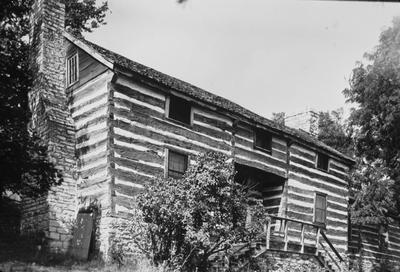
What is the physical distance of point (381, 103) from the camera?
25938 mm

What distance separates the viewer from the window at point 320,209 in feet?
75.0

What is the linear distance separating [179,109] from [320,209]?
372 inches

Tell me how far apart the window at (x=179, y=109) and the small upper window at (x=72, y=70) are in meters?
3.51

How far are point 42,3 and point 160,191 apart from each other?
934 centimetres

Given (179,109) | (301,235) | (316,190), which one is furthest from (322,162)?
(179,109)

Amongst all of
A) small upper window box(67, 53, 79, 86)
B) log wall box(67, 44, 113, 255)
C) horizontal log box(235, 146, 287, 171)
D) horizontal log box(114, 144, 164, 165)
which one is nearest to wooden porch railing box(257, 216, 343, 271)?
horizontal log box(235, 146, 287, 171)

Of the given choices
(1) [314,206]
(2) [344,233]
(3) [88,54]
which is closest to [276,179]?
(1) [314,206]

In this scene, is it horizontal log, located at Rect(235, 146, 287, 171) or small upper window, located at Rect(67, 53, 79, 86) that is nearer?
small upper window, located at Rect(67, 53, 79, 86)

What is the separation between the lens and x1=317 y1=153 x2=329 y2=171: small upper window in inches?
934

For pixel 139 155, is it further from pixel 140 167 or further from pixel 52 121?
pixel 52 121

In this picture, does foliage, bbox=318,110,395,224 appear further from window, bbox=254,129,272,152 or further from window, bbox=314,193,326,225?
window, bbox=254,129,272,152

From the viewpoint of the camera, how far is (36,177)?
1505cm

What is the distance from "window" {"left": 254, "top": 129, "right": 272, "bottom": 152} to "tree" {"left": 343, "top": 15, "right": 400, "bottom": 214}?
8.03m

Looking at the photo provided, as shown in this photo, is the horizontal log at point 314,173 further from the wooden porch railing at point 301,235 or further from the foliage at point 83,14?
the foliage at point 83,14
